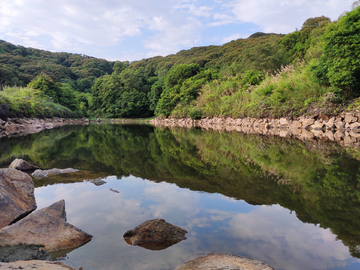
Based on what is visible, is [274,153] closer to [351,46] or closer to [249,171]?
[249,171]

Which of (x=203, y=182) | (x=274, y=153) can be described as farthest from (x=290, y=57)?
(x=203, y=182)

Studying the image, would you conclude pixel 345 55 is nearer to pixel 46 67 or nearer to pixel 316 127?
pixel 316 127

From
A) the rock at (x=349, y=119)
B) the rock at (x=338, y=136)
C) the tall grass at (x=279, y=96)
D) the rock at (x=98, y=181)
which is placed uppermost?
the tall grass at (x=279, y=96)

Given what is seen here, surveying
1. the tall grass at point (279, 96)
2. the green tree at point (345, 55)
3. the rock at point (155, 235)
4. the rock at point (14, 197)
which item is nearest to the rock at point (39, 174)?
the rock at point (14, 197)

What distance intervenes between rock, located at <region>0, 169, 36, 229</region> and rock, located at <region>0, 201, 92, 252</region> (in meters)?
0.39

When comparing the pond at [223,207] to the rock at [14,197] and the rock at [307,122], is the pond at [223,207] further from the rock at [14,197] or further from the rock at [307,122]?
the rock at [307,122]

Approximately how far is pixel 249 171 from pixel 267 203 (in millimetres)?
1322

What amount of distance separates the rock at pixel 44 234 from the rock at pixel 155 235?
385mm

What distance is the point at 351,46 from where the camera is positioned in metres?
9.12

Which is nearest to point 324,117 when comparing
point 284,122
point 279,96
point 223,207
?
point 284,122

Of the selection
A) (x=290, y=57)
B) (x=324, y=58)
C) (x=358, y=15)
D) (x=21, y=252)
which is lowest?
(x=21, y=252)

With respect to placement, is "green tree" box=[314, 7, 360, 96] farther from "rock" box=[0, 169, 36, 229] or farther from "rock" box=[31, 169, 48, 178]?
"rock" box=[0, 169, 36, 229]

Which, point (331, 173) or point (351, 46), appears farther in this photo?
point (351, 46)

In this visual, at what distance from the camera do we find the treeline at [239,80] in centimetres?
978
